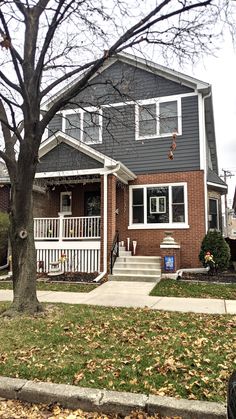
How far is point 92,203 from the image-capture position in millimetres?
15016

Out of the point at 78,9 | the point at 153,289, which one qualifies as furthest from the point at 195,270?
the point at 78,9

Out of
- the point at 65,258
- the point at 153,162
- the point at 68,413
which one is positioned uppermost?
the point at 153,162

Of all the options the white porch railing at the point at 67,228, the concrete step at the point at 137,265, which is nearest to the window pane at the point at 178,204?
the concrete step at the point at 137,265

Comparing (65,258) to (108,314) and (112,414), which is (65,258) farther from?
(112,414)

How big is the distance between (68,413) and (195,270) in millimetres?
9682

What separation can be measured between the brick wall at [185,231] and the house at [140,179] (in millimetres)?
37

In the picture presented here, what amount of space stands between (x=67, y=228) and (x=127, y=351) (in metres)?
9.01

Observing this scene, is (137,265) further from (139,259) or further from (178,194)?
(178,194)

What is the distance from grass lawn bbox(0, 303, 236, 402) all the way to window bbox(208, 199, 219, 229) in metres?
8.50

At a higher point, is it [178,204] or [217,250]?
[178,204]

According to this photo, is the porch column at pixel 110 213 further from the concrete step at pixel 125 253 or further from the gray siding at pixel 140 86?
the gray siding at pixel 140 86

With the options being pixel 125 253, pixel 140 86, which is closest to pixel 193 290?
pixel 125 253

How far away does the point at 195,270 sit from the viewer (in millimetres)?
12578

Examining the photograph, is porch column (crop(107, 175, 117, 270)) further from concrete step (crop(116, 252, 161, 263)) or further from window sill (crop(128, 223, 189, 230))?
window sill (crop(128, 223, 189, 230))
